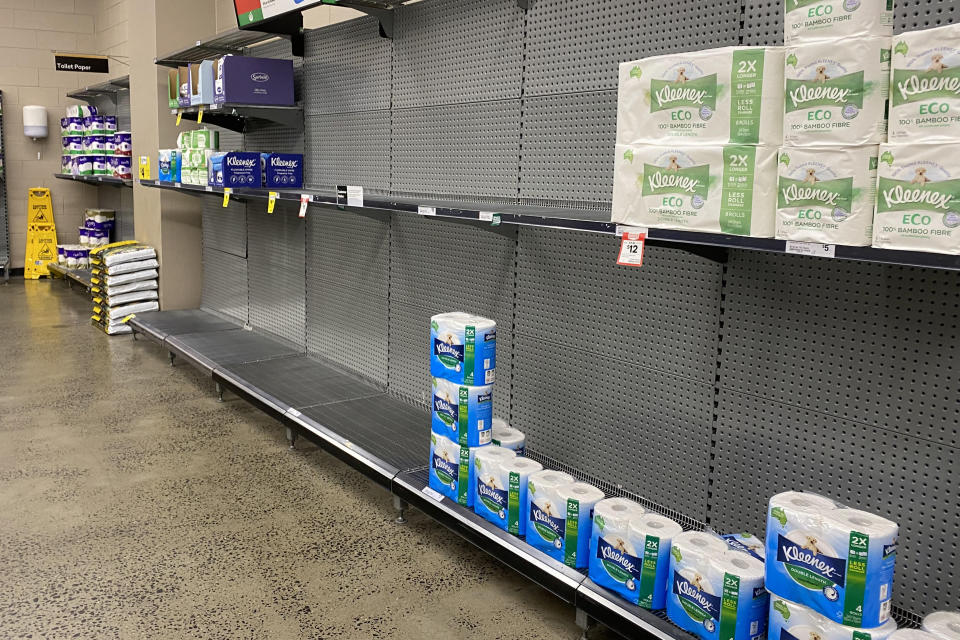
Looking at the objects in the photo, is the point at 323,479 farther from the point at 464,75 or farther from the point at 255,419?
the point at 464,75

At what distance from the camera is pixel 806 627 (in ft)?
6.40

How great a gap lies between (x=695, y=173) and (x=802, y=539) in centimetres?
95

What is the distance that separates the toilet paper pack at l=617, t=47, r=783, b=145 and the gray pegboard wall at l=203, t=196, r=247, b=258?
14.4 ft

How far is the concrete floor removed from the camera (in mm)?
2672

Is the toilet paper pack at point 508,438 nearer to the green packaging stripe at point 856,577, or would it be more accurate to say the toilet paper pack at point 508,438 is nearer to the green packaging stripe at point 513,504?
the green packaging stripe at point 513,504

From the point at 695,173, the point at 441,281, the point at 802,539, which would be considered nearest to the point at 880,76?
the point at 695,173

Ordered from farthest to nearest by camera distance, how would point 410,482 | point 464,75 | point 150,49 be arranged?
1. point 150,49
2. point 464,75
3. point 410,482

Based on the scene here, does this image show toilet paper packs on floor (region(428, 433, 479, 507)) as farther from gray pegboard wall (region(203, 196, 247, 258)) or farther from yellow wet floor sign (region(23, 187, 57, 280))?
yellow wet floor sign (region(23, 187, 57, 280))

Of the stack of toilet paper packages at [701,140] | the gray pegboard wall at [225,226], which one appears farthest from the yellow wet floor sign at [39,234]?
the stack of toilet paper packages at [701,140]

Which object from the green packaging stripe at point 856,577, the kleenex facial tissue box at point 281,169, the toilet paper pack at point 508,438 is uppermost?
the kleenex facial tissue box at point 281,169

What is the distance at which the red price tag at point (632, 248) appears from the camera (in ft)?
7.32

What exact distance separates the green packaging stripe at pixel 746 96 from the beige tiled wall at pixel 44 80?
31.2 feet

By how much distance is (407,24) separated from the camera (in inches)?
160

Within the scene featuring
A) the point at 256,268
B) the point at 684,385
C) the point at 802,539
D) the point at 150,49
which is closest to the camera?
the point at 802,539
